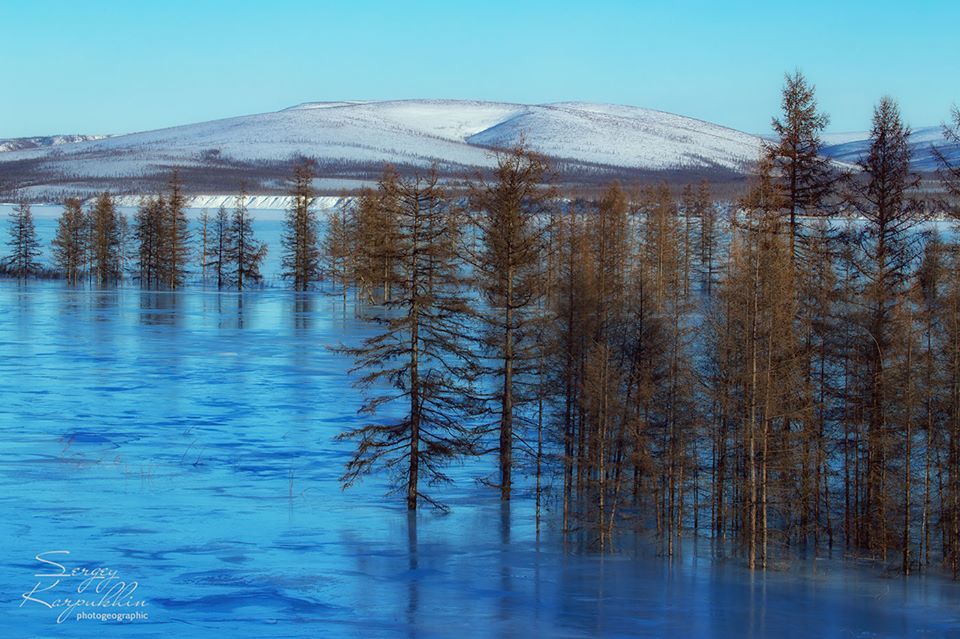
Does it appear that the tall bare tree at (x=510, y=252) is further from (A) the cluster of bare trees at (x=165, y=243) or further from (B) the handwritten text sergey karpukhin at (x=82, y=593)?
(A) the cluster of bare trees at (x=165, y=243)

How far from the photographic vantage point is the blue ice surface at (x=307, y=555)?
762 inches

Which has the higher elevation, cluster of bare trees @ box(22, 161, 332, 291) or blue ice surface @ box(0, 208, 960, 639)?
cluster of bare trees @ box(22, 161, 332, 291)

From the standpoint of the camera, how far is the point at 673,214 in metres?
87.6

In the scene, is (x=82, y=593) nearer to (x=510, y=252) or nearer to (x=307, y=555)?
(x=307, y=555)

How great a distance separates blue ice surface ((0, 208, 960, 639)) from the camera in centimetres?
1934

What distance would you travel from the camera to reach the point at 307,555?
22.7m

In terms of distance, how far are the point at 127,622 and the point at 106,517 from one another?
7048mm

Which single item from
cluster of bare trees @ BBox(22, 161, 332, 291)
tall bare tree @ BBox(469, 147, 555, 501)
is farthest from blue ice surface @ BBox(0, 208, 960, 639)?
cluster of bare trees @ BBox(22, 161, 332, 291)

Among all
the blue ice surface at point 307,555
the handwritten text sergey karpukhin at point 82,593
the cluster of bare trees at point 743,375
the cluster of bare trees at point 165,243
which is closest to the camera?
the handwritten text sergey karpukhin at point 82,593

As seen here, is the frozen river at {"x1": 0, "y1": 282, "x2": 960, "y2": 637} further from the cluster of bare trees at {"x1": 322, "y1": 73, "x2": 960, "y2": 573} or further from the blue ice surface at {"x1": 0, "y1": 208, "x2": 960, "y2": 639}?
the cluster of bare trees at {"x1": 322, "y1": 73, "x2": 960, "y2": 573}

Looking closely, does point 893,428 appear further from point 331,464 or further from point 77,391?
point 77,391

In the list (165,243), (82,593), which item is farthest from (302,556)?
(165,243)

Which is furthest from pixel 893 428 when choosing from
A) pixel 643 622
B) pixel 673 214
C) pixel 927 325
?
pixel 673 214

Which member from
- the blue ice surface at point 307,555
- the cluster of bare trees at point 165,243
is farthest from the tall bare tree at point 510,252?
the cluster of bare trees at point 165,243
